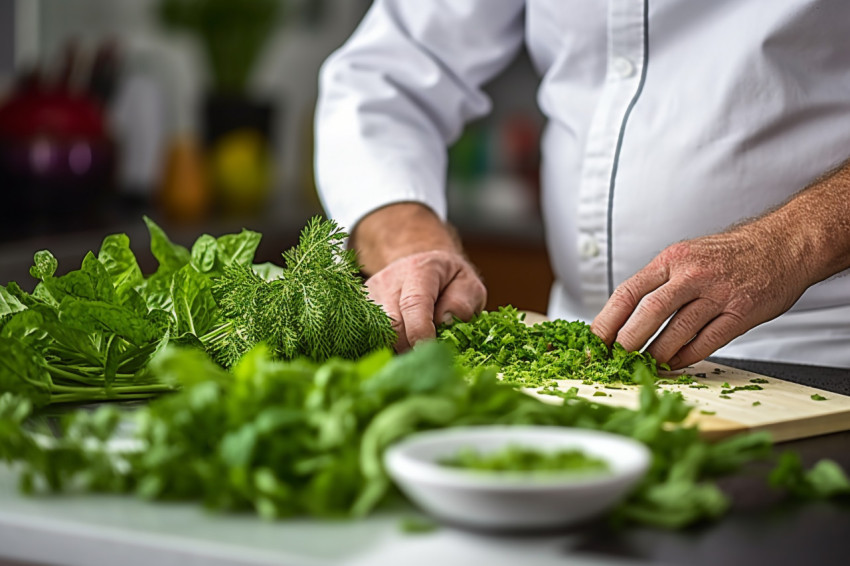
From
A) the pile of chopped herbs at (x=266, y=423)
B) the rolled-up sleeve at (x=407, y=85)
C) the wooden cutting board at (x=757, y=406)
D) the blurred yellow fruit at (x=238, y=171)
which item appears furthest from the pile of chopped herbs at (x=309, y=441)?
the blurred yellow fruit at (x=238, y=171)

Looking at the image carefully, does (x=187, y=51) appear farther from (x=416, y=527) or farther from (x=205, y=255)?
(x=416, y=527)

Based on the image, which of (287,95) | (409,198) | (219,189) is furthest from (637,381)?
(287,95)

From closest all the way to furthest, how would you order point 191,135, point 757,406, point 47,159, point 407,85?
point 757,406, point 407,85, point 47,159, point 191,135

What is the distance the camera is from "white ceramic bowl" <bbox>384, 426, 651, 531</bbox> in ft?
1.73

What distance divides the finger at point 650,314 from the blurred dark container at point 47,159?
1.74 meters

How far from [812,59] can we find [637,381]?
0.51m

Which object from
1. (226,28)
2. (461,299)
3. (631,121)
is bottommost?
(461,299)

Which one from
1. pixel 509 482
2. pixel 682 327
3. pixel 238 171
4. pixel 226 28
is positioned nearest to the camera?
pixel 509 482

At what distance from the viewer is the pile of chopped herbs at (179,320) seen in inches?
34.5

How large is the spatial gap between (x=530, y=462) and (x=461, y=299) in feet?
1.84

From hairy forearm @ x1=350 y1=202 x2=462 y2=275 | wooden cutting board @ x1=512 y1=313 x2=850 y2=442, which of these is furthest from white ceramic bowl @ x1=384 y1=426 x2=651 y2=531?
hairy forearm @ x1=350 y1=202 x2=462 y2=275

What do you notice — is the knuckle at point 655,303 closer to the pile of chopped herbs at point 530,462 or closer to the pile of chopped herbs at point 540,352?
the pile of chopped herbs at point 540,352

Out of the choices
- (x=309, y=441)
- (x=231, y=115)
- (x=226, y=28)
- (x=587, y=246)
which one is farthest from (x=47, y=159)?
(x=309, y=441)

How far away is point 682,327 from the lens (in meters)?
1.01
